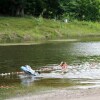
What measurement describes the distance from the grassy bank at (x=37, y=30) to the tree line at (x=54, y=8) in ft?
16.1

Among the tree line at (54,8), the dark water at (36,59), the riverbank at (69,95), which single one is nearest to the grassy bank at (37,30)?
the tree line at (54,8)

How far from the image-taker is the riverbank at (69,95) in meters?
22.2

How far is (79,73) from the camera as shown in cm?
3334

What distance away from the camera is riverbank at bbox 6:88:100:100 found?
22.2 meters

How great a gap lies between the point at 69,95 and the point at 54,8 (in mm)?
75020

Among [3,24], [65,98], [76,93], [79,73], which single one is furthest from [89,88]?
[3,24]

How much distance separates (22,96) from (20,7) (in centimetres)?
6783

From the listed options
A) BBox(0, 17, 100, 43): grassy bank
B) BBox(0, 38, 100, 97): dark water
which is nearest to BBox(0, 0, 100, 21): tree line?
BBox(0, 17, 100, 43): grassy bank

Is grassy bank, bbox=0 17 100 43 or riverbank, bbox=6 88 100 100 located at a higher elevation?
riverbank, bbox=6 88 100 100

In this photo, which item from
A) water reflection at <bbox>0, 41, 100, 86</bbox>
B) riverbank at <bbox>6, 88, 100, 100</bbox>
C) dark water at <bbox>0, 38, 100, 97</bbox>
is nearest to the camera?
riverbank at <bbox>6, 88, 100, 100</bbox>

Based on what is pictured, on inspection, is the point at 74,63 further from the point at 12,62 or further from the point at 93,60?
the point at 12,62

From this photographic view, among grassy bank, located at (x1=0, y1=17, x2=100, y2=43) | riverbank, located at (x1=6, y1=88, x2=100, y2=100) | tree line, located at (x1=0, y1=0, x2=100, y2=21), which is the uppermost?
tree line, located at (x1=0, y1=0, x2=100, y2=21)

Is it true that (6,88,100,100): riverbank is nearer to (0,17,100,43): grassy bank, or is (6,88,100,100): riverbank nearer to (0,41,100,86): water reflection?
(0,41,100,86): water reflection

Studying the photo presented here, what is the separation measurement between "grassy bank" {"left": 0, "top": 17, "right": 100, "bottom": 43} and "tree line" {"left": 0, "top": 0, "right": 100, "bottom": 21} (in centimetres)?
492
